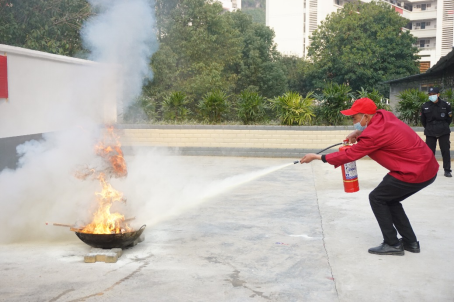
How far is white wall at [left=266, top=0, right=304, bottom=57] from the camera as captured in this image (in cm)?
7950

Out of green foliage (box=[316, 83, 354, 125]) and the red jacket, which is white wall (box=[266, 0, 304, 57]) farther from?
the red jacket

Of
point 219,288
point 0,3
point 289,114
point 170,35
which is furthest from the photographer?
point 170,35

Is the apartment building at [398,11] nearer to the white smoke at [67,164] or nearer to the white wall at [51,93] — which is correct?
the white wall at [51,93]

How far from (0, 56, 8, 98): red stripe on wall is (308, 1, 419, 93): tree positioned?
1483 inches

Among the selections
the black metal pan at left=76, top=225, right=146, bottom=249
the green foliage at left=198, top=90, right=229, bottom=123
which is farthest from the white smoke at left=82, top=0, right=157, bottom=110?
the green foliage at left=198, top=90, right=229, bottom=123

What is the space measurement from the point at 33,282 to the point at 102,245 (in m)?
0.95

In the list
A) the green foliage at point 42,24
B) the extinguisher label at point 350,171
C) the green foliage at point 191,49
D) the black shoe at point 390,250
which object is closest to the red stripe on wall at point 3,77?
Result: the green foliage at point 42,24

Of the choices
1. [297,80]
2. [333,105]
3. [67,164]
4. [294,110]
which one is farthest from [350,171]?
[297,80]

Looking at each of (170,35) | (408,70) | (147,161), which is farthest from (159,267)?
(408,70)

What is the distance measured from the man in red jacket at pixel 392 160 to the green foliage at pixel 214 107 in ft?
35.9

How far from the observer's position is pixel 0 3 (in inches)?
549

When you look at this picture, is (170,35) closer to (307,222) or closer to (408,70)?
(307,222)

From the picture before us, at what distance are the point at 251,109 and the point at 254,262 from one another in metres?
11.1

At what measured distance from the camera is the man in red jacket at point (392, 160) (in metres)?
5.26
